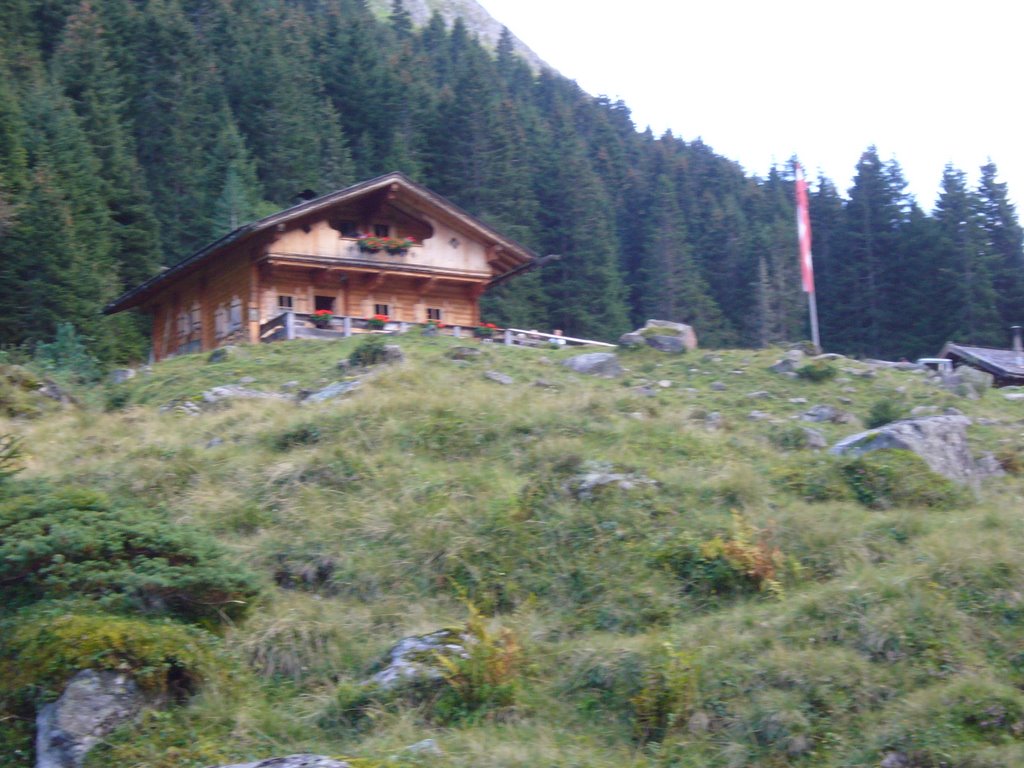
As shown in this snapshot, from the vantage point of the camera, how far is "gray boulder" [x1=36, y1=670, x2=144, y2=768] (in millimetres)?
9112

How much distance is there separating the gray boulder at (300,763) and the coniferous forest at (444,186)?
1311 inches

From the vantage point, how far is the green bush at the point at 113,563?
416 inches

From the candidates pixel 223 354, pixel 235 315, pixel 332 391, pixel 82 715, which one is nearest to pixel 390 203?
pixel 235 315

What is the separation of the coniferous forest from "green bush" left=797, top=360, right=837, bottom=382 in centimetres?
2465

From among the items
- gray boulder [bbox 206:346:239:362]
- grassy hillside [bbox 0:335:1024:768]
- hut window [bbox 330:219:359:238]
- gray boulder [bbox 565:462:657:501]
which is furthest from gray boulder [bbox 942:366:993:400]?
hut window [bbox 330:219:359:238]

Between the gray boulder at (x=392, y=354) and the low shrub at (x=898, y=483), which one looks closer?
the low shrub at (x=898, y=483)

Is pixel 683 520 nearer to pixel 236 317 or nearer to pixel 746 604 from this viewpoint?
pixel 746 604

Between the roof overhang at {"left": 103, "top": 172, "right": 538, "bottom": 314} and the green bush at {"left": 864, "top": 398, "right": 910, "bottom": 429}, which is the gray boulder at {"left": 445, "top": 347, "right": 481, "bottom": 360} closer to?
the roof overhang at {"left": 103, "top": 172, "right": 538, "bottom": 314}

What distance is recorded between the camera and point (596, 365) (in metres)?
25.3

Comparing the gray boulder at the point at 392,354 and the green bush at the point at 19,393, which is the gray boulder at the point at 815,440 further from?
A: the green bush at the point at 19,393

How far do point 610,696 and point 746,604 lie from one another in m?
2.19

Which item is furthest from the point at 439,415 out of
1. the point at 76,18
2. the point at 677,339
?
the point at 76,18

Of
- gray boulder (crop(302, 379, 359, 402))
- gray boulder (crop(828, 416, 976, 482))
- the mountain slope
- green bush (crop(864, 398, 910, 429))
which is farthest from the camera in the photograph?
the mountain slope

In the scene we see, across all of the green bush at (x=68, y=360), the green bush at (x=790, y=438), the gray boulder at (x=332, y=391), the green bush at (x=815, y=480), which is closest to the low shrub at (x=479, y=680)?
the green bush at (x=815, y=480)
